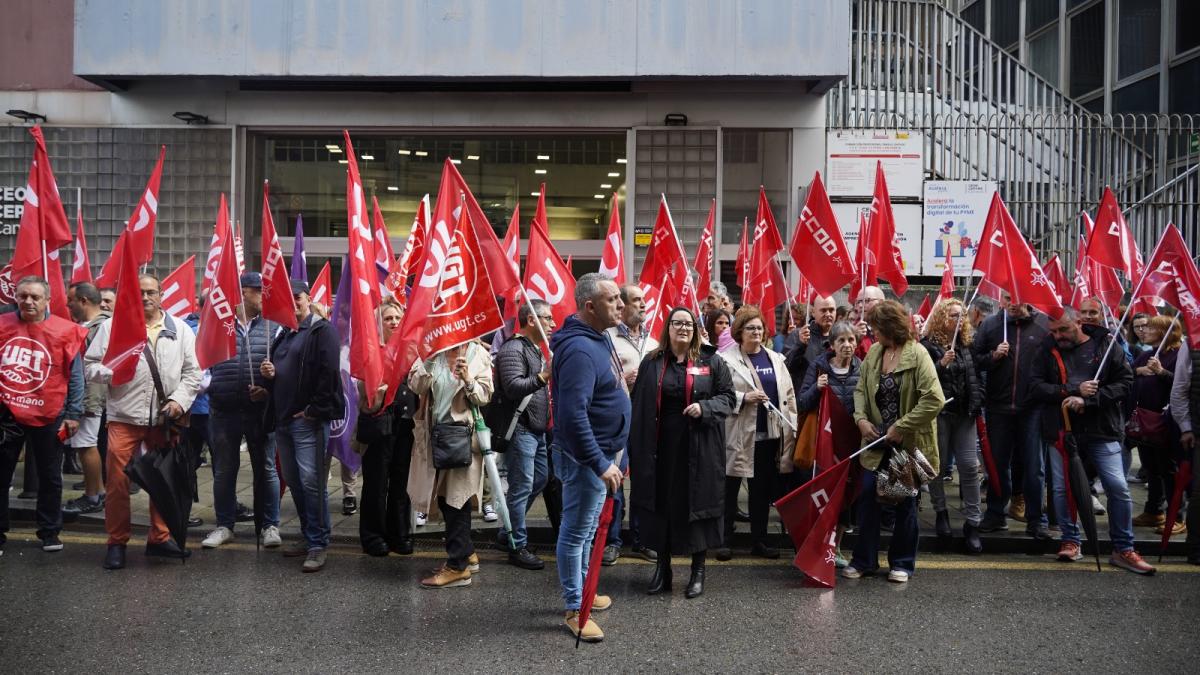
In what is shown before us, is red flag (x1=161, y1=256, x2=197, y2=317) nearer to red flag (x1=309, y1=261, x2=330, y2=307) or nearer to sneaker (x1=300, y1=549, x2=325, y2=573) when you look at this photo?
red flag (x1=309, y1=261, x2=330, y2=307)

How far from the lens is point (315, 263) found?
15.4 meters

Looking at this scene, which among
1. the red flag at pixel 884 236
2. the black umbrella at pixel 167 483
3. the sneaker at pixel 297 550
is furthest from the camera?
the red flag at pixel 884 236

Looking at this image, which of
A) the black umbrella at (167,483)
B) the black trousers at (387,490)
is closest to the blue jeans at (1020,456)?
the black trousers at (387,490)

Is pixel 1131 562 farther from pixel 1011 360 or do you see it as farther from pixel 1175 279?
pixel 1175 279

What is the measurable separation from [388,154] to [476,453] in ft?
32.7

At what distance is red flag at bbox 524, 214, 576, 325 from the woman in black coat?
2260 millimetres

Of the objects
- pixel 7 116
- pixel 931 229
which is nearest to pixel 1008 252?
pixel 931 229

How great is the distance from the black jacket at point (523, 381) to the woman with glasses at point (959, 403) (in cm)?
280

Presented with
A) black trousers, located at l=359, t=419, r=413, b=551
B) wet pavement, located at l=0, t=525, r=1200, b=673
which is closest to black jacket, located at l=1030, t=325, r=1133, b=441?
wet pavement, located at l=0, t=525, r=1200, b=673

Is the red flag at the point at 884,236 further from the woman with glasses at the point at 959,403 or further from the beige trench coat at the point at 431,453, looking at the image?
the beige trench coat at the point at 431,453

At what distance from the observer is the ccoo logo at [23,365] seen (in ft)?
21.8

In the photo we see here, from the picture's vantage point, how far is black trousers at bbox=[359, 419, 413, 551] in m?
7.00

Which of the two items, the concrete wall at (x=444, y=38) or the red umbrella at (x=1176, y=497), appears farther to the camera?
the concrete wall at (x=444, y=38)

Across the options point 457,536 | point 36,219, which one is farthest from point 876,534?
point 36,219
